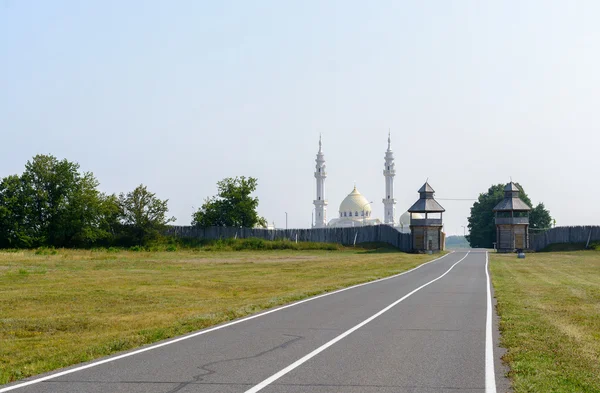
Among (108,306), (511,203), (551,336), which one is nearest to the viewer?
(551,336)

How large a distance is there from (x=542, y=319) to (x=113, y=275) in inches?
913

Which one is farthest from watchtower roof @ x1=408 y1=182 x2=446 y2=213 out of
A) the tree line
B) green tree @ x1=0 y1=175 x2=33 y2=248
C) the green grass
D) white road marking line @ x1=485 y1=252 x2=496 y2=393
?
white road marking line @ x1=485 y1=252 x2=496 y2=393

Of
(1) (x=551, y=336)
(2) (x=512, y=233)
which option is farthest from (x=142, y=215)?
(1) (x=551, y=336)

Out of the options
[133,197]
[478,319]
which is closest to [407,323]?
[478,319]

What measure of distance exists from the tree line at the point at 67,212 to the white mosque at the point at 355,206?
84.5 m

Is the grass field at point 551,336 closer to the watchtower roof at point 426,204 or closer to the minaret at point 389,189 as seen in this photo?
the watchtower roof at point 426,204

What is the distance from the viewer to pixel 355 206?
17338 centimetres

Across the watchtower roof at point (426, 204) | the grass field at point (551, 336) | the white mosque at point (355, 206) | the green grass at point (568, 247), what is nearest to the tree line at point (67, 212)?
the watchtower roof at point (426, 204)

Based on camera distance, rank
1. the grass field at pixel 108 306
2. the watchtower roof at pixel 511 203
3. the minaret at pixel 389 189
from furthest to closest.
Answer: the minaret at pixel 389 189 < the watchtower roof at pixel 511 203 < the grass field at pixel 108 306

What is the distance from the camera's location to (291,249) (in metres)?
84.5

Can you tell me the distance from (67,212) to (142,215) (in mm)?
8703

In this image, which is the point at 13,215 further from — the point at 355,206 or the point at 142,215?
the point at 355,206

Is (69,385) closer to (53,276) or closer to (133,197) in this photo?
(53,276)

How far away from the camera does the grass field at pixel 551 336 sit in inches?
413
